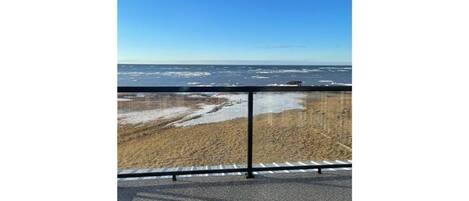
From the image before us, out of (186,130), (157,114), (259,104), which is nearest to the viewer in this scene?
(157,114)

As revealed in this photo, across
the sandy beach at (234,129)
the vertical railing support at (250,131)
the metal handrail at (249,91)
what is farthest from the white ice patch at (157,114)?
the vertical railing support at (250,131)

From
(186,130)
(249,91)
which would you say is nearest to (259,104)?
(249,91)

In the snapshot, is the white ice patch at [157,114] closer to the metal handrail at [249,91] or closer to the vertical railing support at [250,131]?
the metal handrail at [249,91]

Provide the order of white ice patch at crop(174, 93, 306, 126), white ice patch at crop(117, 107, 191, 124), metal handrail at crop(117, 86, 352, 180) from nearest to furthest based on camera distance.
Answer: white ice patch at crop(117, 107, 191, 124)
metal handrail at crop(117, 86, 352, 180)
white ice patch at crop(174, 93, 306, 126)

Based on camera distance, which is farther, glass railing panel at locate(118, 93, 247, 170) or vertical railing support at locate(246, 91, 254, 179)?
vertical railing support at locate(246, 91, 254, 179)

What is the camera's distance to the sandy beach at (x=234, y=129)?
290 cm

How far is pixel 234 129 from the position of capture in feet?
10.3

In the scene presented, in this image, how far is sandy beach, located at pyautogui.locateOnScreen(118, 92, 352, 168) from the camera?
2.90 m

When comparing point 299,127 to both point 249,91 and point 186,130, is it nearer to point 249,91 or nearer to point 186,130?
point 249,91

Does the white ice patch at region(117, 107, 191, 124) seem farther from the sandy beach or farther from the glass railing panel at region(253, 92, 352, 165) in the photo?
the glass railing panel at region(253, 92, 352, 165)

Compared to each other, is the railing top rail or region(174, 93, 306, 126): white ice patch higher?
the railing top rail

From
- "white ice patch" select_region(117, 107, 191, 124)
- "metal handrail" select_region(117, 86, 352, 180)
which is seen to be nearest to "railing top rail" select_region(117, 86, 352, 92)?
"metal handrail" select_region(117, 86, 352, 180)
